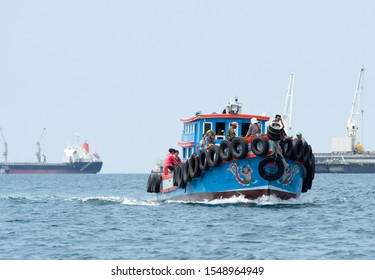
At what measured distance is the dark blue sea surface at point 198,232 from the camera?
2397 cm

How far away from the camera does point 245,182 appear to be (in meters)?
36.2

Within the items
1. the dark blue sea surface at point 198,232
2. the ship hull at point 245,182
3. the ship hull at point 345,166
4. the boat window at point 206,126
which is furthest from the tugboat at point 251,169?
the ship hull at point 345,166

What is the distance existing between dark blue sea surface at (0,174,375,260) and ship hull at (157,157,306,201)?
377 mm

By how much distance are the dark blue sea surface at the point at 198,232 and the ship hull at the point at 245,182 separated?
1.24ft

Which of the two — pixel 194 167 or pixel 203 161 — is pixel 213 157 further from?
pixel 194 167

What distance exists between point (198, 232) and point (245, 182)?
8.17m

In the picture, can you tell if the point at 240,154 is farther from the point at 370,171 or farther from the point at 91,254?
the point at 370,171

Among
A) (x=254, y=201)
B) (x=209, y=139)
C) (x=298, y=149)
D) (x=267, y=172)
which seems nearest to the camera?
(x=267, y=172)

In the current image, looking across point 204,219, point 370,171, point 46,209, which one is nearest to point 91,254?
point 204,219

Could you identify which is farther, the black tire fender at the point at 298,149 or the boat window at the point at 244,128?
the boat window at the point at 244,128

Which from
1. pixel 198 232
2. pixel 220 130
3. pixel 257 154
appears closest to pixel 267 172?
pixel 257 154

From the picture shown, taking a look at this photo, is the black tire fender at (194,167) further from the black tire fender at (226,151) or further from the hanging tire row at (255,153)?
the black tire fender at (226,151)
